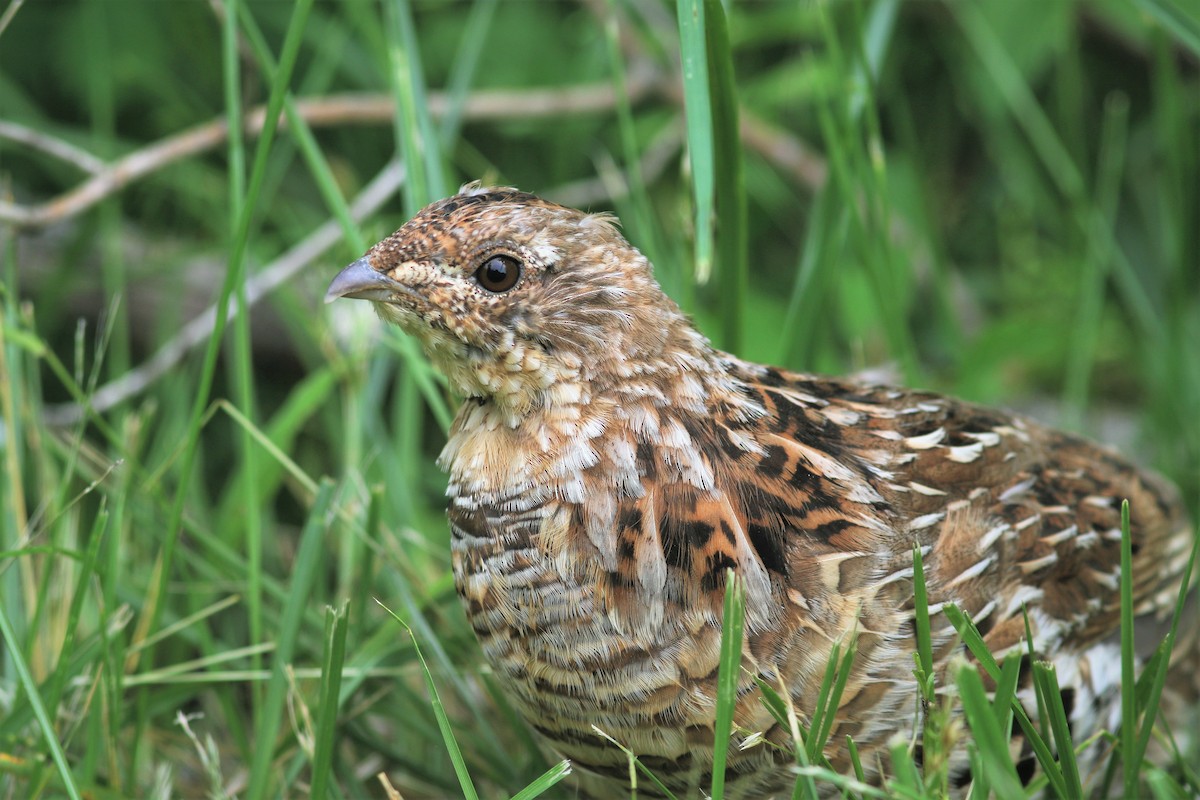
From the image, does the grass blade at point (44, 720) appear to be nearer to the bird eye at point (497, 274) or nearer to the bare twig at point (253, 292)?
the bird eye at point (497, 274)

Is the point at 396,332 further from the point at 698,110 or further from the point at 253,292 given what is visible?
the point at 698,110

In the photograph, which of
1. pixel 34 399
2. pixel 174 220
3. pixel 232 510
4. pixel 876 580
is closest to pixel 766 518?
pixel 876 580

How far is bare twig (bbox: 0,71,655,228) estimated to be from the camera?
10.1 feet

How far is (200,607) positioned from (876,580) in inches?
60.0

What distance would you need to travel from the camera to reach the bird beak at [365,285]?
189 cm

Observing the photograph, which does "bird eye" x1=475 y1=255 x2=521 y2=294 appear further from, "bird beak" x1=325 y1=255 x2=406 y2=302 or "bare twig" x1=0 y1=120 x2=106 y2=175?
"bare twig" x1=0 y1=120 x2=106 y2=175

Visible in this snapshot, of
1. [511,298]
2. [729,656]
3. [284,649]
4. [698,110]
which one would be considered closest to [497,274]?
[511,298]

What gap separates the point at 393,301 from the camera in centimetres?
191

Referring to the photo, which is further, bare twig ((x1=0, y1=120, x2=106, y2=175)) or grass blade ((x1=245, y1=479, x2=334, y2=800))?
bare twig ((x1=0, y1=120, x2=106, y2=175))

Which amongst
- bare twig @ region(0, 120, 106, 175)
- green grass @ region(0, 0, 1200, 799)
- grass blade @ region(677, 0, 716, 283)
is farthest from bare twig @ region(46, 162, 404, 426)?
grass blade @ region(677, 0, 716, 283)

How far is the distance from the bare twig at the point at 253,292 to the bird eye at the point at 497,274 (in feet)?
4.81

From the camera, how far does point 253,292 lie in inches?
131

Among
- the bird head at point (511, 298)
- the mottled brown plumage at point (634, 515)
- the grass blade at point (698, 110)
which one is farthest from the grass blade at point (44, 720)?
the grass blade at point (698, 110)

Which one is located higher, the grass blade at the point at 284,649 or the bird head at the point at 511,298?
the bird head at the point at 511,298
